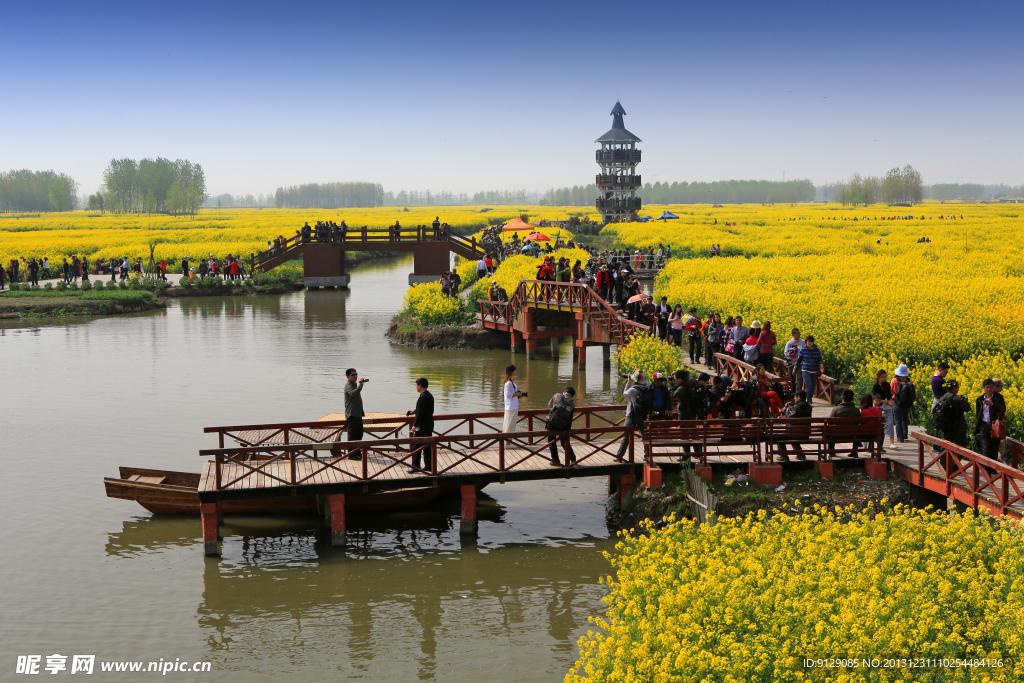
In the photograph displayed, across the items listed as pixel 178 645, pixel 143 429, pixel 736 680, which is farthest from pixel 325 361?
pixel 736 680

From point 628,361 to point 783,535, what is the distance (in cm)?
1585

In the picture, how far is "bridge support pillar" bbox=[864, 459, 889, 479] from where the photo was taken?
16.3 meters

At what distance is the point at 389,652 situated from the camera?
13188mm

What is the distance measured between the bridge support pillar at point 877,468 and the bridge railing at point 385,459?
405 cm

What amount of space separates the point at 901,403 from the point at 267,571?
11.6m

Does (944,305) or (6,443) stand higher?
(944,305)

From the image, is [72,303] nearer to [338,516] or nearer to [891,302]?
[338,516]

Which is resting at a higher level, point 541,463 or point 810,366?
point 810,366

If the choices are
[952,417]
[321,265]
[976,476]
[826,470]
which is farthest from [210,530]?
[321,265]

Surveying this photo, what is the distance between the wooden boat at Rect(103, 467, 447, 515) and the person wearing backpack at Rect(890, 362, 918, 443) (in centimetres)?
→ 857

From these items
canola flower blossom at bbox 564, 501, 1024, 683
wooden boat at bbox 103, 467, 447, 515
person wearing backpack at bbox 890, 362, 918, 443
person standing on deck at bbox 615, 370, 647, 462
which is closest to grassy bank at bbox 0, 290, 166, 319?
wooden boat at bbox 103, 467, 447, 515

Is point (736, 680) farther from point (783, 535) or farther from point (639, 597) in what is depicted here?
point (783, 535)

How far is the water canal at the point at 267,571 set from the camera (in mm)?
13211

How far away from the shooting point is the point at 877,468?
16.4m
